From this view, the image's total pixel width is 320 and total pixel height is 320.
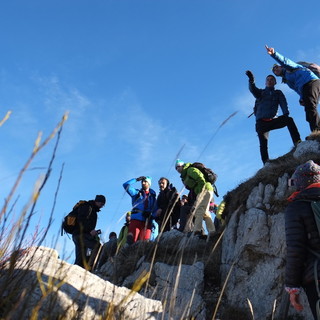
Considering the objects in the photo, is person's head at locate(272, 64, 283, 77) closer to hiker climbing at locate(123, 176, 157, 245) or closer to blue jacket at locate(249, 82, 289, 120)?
blue jacket at locate(249, 82, 289, 120)

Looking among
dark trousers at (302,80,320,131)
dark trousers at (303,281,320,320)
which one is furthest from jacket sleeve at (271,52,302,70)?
dark trousers at (303,281,320,320)

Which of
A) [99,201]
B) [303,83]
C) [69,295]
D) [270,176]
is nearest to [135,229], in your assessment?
[99,201]

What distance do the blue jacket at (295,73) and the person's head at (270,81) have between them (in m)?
0.54

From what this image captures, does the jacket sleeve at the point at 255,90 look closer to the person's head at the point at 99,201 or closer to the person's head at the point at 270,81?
the person's head at the point at 270,81

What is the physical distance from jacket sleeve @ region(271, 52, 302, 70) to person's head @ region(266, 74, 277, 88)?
755 mm

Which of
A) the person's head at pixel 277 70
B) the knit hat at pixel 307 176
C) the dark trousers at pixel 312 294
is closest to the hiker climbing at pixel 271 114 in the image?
the person's head at pixel 277 70

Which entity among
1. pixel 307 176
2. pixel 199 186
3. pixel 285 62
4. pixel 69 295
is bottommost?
pixel 69 295

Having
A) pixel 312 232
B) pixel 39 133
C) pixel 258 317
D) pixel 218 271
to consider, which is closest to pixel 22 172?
pixel 39 133

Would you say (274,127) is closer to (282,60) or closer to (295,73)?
(295,73)

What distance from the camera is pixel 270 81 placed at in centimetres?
995

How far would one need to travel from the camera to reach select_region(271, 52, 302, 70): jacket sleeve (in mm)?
9008

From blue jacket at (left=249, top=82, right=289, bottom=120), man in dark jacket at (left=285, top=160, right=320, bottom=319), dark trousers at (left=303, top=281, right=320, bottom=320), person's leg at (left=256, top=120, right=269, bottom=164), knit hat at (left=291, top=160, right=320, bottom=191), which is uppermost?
blue jacket at (left=249, top=82, right=289, bottom=120)

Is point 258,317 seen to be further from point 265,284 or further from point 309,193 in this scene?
point 309,193

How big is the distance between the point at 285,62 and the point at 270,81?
35.4 inches
